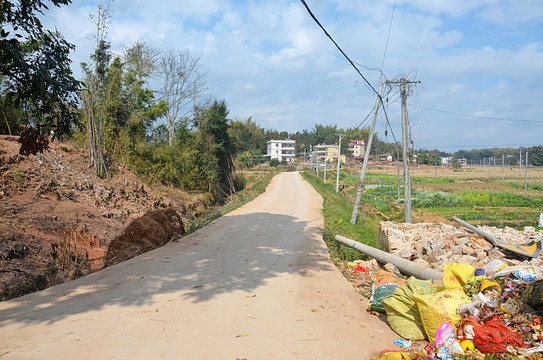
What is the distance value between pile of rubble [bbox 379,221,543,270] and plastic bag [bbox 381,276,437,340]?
3.53 metres

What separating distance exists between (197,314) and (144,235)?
16.4ft

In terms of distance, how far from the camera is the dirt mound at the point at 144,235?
8391 millimetres

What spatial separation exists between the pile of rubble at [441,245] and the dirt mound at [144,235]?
6.36 m

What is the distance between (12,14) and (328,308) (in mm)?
6168

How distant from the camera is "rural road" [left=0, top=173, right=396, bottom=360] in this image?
391 cm

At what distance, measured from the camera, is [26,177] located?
452 inches

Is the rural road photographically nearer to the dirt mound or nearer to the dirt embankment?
the dirt mound

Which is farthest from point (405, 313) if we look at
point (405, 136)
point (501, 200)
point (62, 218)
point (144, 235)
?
point (501, 200)

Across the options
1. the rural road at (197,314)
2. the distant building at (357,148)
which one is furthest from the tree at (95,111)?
the distant building at (357,148)

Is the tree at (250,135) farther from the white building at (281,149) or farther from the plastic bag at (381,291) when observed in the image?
the plastic bag at (381,291)

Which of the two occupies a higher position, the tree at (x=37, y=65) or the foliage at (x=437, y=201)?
the tree at (x=37, y=65)

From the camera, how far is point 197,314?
493 cm

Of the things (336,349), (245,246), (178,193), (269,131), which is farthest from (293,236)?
(269,131)

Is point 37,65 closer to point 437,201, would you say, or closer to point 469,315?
point 469,315
